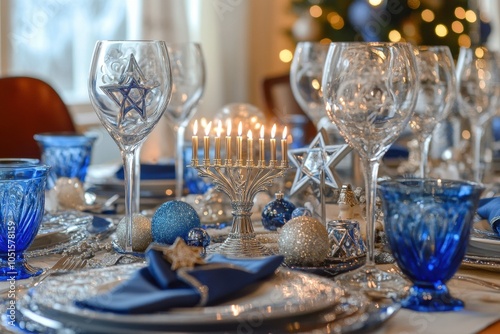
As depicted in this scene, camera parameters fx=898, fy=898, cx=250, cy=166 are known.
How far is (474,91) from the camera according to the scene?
183cm

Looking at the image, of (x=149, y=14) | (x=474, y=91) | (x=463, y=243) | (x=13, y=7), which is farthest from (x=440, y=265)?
(x=149, y=14)

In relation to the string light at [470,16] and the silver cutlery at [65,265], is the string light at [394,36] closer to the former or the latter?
the string light at [470,16]

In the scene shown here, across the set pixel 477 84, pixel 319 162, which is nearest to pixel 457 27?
pixel 477 84

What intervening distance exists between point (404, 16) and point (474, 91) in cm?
276

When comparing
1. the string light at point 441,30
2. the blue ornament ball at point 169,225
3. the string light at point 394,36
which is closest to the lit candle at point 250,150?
the blue ornament ball at point 169,225

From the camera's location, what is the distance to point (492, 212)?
3.68 ft

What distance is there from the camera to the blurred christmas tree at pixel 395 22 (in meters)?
4.37

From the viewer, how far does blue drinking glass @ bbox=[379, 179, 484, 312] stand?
84 cm

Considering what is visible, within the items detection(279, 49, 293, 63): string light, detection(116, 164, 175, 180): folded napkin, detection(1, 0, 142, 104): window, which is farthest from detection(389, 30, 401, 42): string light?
detection(116, 164, 175, 180): folded napkin

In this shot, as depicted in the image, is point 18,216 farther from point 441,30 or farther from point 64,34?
point 441,30

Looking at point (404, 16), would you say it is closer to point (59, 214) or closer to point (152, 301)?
point (59, 214)

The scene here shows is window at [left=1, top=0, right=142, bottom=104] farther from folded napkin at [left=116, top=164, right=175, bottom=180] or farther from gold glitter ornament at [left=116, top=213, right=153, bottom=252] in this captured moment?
gold glitter ornament at [left=116, top=213, right=153, bottom=252]

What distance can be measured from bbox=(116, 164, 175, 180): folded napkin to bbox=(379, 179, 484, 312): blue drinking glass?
88 centimetres

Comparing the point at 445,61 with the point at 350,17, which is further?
the point at 350,17
